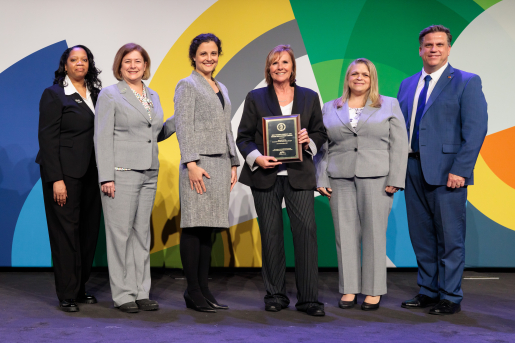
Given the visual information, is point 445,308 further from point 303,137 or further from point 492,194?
point 492,194

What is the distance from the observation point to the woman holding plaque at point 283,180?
9.18 feet

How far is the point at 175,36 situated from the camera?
428 cm

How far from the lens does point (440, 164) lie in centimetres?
296

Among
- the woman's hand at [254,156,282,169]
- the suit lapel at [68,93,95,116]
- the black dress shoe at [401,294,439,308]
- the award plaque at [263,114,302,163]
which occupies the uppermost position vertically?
the suit lapel at [68,93,95,116]

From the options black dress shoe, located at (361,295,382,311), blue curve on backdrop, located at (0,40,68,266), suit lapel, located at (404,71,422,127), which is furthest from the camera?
blue curve on backdrop, located at (0,40,68,266)

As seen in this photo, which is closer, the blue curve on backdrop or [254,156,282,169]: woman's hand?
[254,156,282,169]: woman's hand

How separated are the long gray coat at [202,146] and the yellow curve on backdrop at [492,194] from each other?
2.71 metres

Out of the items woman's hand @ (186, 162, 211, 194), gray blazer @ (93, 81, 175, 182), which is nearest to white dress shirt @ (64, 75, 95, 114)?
gray blazer @ (93, 81, 175, 182)

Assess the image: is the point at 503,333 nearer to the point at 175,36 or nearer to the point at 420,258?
the point at 420,258

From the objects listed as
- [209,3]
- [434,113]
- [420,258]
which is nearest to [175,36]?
[209,3]

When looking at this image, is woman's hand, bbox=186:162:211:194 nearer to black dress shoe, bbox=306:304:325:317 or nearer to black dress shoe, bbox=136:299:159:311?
black dress shoe, bbox=136:299:159:311

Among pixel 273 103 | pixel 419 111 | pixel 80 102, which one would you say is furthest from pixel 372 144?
pixel 80 102

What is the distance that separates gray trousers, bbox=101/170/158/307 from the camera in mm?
2814

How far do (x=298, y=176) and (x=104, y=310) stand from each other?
4.93ft
